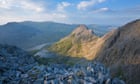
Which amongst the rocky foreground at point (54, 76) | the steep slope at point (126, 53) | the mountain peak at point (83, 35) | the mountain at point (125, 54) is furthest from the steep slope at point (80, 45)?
the rocky foreground at point (54, 76)

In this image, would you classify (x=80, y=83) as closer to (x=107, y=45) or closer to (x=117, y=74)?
(x=117, y=74)

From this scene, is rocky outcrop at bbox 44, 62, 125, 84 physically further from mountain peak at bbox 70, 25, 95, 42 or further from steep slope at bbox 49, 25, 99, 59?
mountain peak at bbox 70, 25, 95, 42

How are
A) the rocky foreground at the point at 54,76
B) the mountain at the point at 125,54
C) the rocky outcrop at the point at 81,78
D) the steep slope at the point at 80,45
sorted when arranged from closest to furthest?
the rocky outcrop at the point at 81,78
the rocky foreground at the point at 54,76
the mountain at the point at 125,54
the steep slope at the point at 80,45

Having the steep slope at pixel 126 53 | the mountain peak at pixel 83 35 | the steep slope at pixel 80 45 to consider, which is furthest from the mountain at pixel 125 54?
the mountain peak at pixel 83 35

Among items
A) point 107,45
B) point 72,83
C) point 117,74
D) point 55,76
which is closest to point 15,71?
point 55,76

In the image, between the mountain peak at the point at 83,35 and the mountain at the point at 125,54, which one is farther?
the mountain peak at the point at 83,35

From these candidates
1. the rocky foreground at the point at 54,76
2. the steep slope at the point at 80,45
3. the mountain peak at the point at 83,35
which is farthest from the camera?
the mountain peak at the point at 83,35

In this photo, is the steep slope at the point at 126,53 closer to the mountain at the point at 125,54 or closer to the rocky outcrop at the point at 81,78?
the mountain at the point at 125,54

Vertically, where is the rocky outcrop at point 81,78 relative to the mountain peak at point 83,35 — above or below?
above

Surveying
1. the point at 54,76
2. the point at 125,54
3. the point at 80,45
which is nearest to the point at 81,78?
the point at 54,76
